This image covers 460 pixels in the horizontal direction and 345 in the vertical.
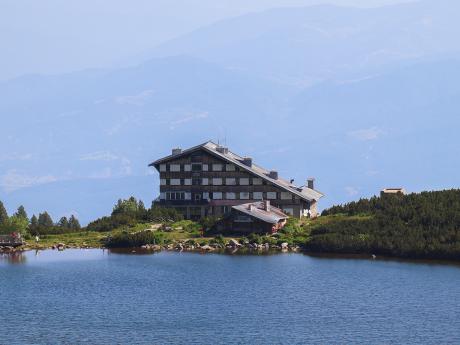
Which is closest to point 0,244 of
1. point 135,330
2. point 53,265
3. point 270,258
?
point 53,265

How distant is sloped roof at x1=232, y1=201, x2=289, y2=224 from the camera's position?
11175 centimetres

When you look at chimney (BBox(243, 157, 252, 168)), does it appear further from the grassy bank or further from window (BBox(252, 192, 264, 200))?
the grassy bank

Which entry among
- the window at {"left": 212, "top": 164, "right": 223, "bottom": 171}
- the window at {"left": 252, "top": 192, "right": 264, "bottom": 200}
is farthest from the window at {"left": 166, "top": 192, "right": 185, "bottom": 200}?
the window at {"left": 252, "top": 192, "right": 264, "bottom": 200}

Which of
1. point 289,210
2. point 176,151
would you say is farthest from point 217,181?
point 289,210

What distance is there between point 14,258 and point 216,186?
3698cm

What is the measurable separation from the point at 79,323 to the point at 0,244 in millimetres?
44710

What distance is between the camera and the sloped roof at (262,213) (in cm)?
11175

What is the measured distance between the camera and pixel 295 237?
362 ft

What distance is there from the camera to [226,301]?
75.1 meters

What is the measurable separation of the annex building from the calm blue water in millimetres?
29857

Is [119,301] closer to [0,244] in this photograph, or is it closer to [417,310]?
[417,310]

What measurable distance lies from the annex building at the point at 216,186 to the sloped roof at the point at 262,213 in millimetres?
9531

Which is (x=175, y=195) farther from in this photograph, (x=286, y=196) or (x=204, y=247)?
(x=204, y=247)

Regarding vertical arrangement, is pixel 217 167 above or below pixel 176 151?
below
